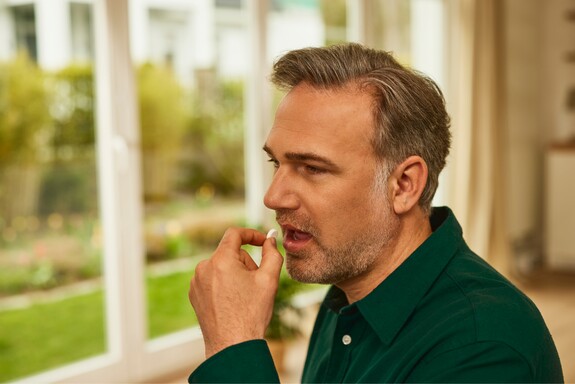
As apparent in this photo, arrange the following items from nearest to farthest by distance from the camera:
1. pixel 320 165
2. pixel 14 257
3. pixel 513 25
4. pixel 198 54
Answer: pixel 320 165 → pixel 14 257 → pixel 198 54 → pixel 513 25

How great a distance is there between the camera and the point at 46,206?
3.37 meters

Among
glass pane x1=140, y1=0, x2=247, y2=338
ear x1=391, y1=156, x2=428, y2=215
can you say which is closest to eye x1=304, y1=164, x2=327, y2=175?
ear x1=391, y1=156, x2=428, y2=215

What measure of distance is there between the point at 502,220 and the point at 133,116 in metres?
3.16

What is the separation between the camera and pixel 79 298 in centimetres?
353

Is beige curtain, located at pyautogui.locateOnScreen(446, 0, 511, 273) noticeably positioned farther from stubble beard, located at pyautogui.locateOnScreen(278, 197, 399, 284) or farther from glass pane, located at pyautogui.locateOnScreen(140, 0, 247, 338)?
stubble beard, located at pyautogui.locateOnScreen(278, 197, 399, 284)

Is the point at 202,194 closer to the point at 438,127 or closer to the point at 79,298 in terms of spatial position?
the point at 79,298

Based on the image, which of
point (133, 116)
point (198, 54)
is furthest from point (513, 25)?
point (133, 116)

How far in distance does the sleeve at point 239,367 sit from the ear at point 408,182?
1.22ft

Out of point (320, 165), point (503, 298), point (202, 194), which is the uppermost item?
point (320, 165)

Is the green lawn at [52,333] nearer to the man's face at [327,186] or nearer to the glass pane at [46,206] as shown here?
the glass pane at [46,206]

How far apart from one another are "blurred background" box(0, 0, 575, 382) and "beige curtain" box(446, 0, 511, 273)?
131mm

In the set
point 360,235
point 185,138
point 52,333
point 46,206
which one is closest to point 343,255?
point 360,235

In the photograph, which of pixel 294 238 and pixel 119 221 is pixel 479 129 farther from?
pixel 294 238

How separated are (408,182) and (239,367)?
448mm
